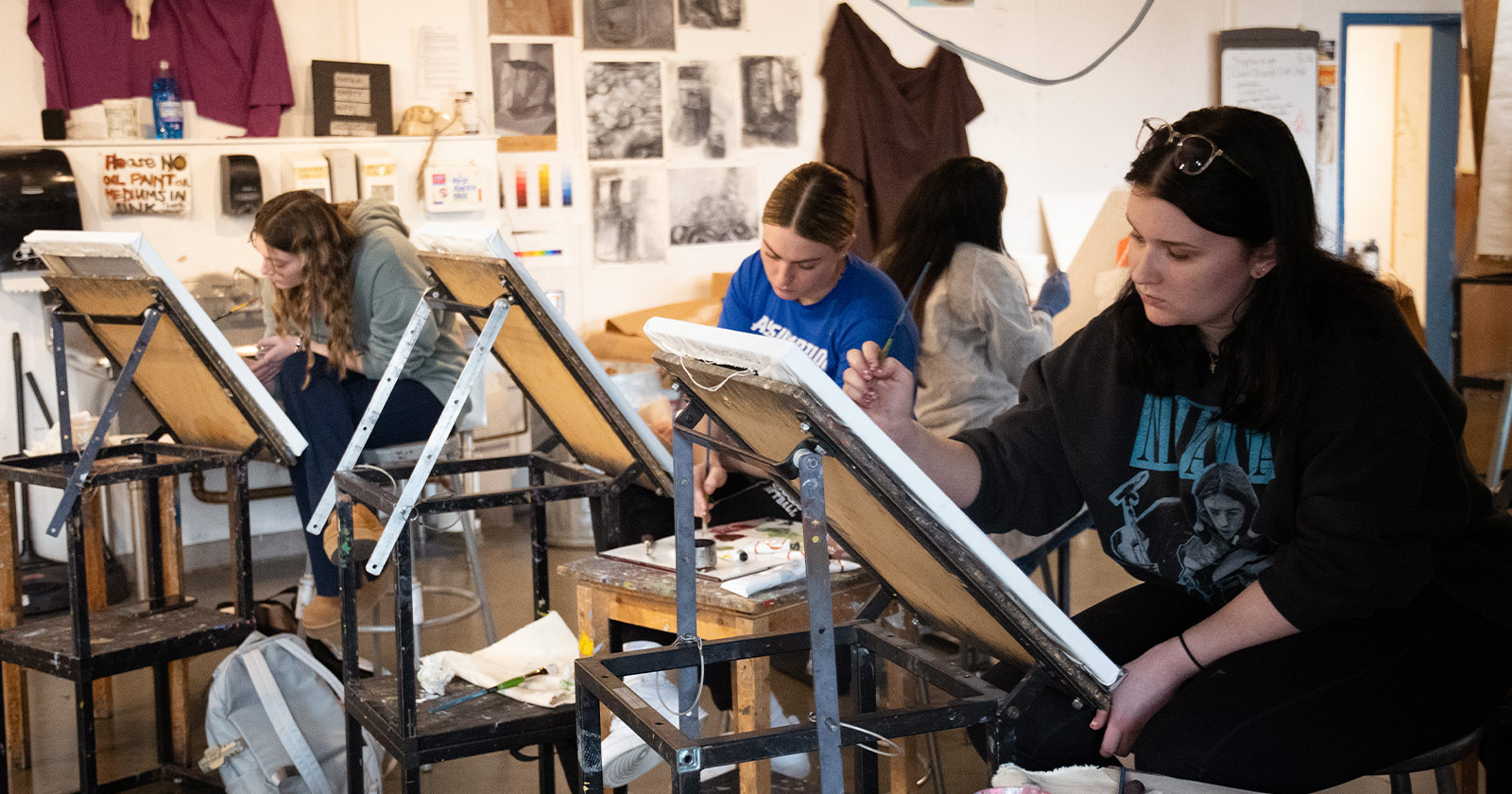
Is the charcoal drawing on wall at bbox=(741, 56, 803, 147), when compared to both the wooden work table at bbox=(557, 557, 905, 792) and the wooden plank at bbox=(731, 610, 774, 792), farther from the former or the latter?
the wooden plank at bbox=(731, 610, 774, 792)

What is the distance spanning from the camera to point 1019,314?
299cm

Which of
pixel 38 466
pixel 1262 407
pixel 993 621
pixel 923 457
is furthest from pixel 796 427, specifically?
pixel 38 466

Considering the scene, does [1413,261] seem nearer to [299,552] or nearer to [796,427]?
[299,552]

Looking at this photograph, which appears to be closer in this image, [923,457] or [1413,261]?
[923,457]

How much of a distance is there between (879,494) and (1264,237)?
70cm

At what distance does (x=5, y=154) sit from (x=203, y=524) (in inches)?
54.5

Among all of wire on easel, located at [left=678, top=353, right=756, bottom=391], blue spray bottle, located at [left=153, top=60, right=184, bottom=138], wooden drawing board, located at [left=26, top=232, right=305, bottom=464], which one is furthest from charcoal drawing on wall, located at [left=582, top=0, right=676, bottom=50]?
wire on easel, located at [left=678, top=353, right=756, bottom=391]

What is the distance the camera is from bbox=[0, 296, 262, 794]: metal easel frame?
2414 millimetres

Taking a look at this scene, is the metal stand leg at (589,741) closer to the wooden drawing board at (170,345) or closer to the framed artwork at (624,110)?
the wooden drawing board at (170,345)

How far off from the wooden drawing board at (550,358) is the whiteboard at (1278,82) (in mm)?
5608

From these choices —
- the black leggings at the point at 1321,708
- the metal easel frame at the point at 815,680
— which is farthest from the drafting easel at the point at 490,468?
the black leggings at the point at 1321,708

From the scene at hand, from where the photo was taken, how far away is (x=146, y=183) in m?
4.47

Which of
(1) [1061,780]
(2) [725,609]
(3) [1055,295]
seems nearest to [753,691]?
(2) [725,609]

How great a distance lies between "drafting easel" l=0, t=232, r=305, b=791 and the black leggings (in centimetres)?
154
